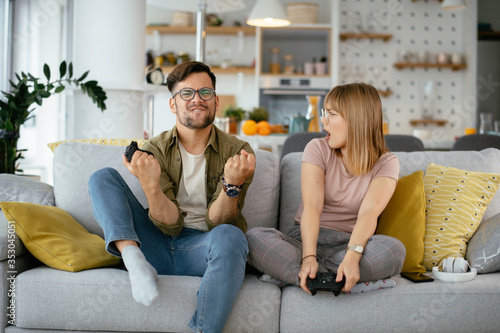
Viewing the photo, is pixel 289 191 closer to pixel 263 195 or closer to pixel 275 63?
pixel 263 195

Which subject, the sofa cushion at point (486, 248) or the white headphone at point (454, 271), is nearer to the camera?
the white headphone at point (454, 271)

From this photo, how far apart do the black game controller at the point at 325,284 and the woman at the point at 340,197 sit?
2.7 inches

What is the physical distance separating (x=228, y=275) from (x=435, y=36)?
638cm

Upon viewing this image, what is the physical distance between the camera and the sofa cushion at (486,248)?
1.86 metres

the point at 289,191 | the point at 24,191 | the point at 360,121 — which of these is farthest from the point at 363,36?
the point at 24,191

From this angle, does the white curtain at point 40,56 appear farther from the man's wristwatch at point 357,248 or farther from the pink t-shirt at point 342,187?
the man's wristwatch at point 357,248

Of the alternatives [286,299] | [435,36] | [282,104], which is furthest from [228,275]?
[435,36]

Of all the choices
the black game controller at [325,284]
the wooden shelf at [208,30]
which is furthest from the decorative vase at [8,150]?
the wooden shelf at [208,30]

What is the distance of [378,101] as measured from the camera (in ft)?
6.31

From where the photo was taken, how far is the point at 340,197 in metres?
1.93

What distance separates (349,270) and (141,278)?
0.62 m

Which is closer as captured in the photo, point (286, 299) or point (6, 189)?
point (286, 299)

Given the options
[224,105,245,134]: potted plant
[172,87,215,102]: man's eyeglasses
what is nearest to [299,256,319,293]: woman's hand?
[172,87,215,102]: man's eyeglasses

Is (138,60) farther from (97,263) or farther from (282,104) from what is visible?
(282,104)
